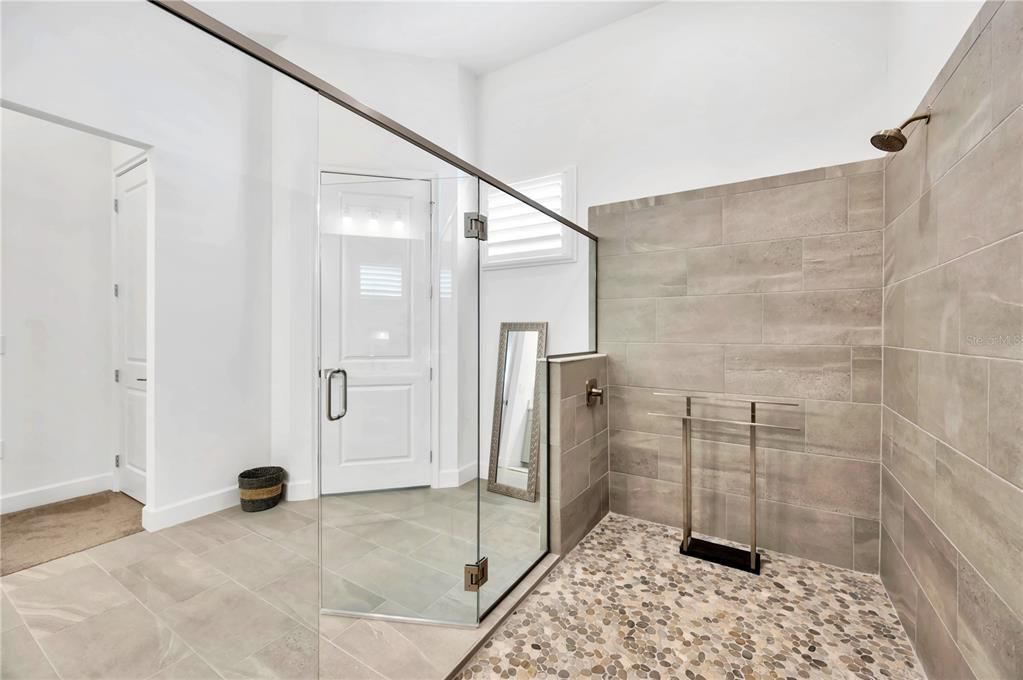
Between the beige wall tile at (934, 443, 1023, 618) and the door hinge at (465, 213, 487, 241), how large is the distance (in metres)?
1.71

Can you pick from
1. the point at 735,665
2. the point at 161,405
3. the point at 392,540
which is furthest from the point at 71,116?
the point at 735,665

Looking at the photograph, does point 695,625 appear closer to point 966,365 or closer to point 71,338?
point 966,365

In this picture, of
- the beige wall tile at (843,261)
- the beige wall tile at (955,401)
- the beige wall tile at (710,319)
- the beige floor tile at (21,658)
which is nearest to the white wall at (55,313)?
the beige floor tile at (21,658)

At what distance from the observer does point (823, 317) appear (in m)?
2.05

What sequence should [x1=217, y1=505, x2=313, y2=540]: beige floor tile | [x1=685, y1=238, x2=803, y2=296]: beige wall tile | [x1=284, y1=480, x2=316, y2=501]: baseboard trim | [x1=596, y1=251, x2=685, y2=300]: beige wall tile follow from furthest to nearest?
[x1=596, y1=251, x2=685, y2=300]: beige wall tile < [x1=685, y1=238, x2=803, y2=296]: beige wall tile < [x1=284, y1=480, x2=316, y2=501]: baseboard trim < [x1=217, y1=505, x2=313, y2=540]: beige floor tile

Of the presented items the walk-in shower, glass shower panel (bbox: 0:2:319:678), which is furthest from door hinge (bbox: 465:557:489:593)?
glass shower panel (bbox: 0:2:319:678)

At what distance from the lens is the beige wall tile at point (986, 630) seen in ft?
3.05

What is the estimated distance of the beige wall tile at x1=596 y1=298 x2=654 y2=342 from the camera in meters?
2.50

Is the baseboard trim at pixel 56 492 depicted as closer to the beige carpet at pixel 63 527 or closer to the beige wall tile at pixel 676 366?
the beige carpet at pixel 63 527

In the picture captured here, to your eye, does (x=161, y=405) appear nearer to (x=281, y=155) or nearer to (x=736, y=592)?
(x=281, y=155)

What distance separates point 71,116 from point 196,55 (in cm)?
29

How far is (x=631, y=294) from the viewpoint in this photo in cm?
255

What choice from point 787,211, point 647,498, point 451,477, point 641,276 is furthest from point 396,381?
point 787,211

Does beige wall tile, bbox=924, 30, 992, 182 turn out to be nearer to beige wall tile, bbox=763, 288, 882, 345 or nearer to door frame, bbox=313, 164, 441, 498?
beige wall tile, bbox=763, 288, 882, 345
